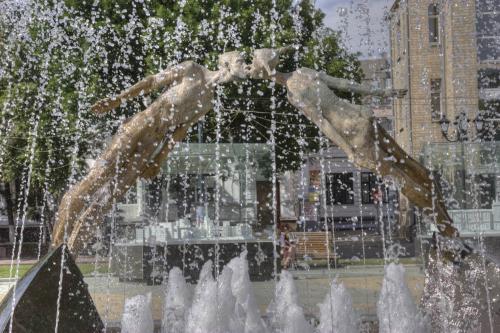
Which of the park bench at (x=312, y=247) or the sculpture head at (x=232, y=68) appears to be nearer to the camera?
the sculpture head at (x=232, y=68)

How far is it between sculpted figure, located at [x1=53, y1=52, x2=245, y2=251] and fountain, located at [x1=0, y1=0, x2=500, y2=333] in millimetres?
14

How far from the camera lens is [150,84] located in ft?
22.5

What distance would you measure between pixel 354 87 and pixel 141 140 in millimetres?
1964

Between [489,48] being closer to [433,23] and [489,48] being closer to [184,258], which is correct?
[433,23]

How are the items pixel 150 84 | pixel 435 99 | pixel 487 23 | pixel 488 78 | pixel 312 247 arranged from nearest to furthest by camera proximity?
pixel 150 84
pixel 312 247
pixel 487 23
pixel 488 78
pixel 435 99

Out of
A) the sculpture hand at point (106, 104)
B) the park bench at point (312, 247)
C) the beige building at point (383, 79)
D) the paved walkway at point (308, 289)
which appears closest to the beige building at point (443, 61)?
the beige building at point (383, 79)

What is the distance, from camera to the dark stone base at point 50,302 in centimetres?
448

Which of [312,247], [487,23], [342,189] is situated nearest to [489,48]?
[487,23]

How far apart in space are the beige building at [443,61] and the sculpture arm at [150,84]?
17643mm

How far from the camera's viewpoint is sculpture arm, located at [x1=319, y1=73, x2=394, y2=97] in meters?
6.33

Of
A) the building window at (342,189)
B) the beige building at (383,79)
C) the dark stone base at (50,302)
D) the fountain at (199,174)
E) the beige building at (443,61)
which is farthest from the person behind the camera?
the building window at (342,189)

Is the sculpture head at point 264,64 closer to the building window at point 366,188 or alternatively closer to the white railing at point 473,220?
the white railing at point 473,220

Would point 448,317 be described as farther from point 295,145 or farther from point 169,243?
point 295,145

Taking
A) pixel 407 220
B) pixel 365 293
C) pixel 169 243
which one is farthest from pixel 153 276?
pixel 407 220
